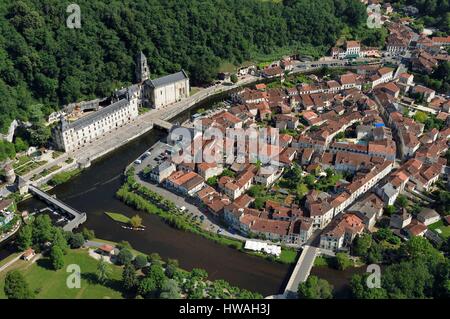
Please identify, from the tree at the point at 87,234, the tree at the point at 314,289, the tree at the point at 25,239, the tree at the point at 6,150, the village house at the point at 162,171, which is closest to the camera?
the tree at the point at 314,289

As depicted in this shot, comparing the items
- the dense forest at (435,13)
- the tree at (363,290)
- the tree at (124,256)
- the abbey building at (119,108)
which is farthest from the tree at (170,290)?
the dense forest at (435,13)

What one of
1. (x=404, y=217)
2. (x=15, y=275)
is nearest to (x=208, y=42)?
(x=404, y=217)

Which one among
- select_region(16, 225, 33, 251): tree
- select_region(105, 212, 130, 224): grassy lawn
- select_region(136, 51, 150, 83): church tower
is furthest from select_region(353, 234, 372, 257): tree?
select_region(136, 51, 150, 83): church tower

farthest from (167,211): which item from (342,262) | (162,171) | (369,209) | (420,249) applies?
(420,249)

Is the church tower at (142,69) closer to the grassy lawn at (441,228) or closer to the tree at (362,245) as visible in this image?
the tree at (362,245)

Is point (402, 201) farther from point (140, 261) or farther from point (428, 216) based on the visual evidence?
point (140, 261)
